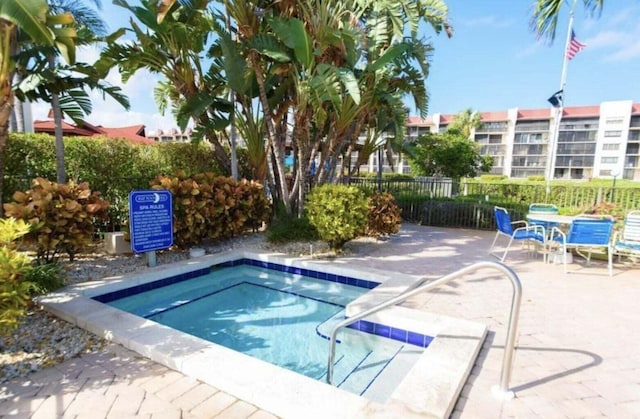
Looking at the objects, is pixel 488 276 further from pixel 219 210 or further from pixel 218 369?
pixel 219 210

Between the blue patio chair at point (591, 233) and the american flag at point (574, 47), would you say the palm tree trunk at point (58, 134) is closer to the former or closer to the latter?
the blue patio chair at point (591, 233)

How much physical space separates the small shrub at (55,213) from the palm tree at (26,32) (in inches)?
47.1

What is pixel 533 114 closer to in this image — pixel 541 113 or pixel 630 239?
pixel 541 113

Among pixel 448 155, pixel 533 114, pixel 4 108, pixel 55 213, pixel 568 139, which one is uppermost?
pixel 533 114

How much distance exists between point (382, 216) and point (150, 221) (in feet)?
16.6

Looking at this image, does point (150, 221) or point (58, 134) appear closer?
point (150, 221)

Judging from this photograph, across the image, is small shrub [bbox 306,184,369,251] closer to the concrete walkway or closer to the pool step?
the concrete walkway

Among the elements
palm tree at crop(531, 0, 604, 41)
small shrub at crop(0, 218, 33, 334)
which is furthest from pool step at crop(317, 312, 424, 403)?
palm tree at crop(531, 0, 604, 41)

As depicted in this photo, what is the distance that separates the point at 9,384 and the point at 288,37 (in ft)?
20.0

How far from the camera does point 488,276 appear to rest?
5.75m

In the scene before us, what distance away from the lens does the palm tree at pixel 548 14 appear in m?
5.86

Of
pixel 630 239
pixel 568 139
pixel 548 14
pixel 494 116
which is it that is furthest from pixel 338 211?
pixel 568 139

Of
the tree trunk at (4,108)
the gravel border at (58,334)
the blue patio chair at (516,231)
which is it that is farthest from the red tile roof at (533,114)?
the tree trunk at (4,108)

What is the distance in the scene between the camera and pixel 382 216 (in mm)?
8016
